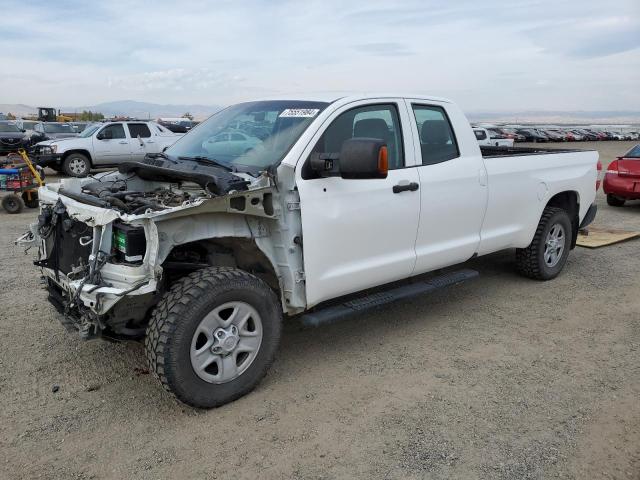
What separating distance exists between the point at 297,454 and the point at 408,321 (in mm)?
2189

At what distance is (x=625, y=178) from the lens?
440 inches

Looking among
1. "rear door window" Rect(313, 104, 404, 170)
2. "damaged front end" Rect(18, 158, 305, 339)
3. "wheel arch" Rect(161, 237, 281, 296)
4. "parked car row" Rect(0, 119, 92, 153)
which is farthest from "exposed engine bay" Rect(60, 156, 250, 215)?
"parked car row" Rect(0, 119, 92, 153)

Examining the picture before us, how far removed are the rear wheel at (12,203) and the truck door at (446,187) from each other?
8902 mm

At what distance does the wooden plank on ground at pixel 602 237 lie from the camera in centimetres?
775

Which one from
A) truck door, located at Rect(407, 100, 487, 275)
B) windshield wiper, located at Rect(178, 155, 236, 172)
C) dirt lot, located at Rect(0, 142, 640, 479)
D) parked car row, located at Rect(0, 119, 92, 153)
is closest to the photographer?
dirt lot, located at Rect(0, 142, 640, 479)

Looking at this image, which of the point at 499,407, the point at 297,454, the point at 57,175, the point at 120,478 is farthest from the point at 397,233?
the point at 57,175

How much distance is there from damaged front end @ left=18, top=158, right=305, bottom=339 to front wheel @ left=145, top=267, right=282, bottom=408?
198mm

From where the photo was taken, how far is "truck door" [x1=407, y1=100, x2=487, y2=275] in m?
4.49

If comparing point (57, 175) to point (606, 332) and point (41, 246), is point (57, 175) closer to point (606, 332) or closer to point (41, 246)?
point (41, 246)

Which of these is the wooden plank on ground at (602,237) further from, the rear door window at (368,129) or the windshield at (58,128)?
the windshield at (58,128)

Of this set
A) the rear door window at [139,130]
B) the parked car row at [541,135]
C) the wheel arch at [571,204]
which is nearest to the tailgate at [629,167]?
the wheel arch at [571,204]

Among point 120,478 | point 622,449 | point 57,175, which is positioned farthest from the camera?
point 57,175

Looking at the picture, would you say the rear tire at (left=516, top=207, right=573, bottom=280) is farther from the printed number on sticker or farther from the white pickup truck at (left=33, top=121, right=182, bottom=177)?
the white pickup truck at (left=33, top=121, right=182, bottom=177)

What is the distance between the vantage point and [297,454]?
3059 millimetres
